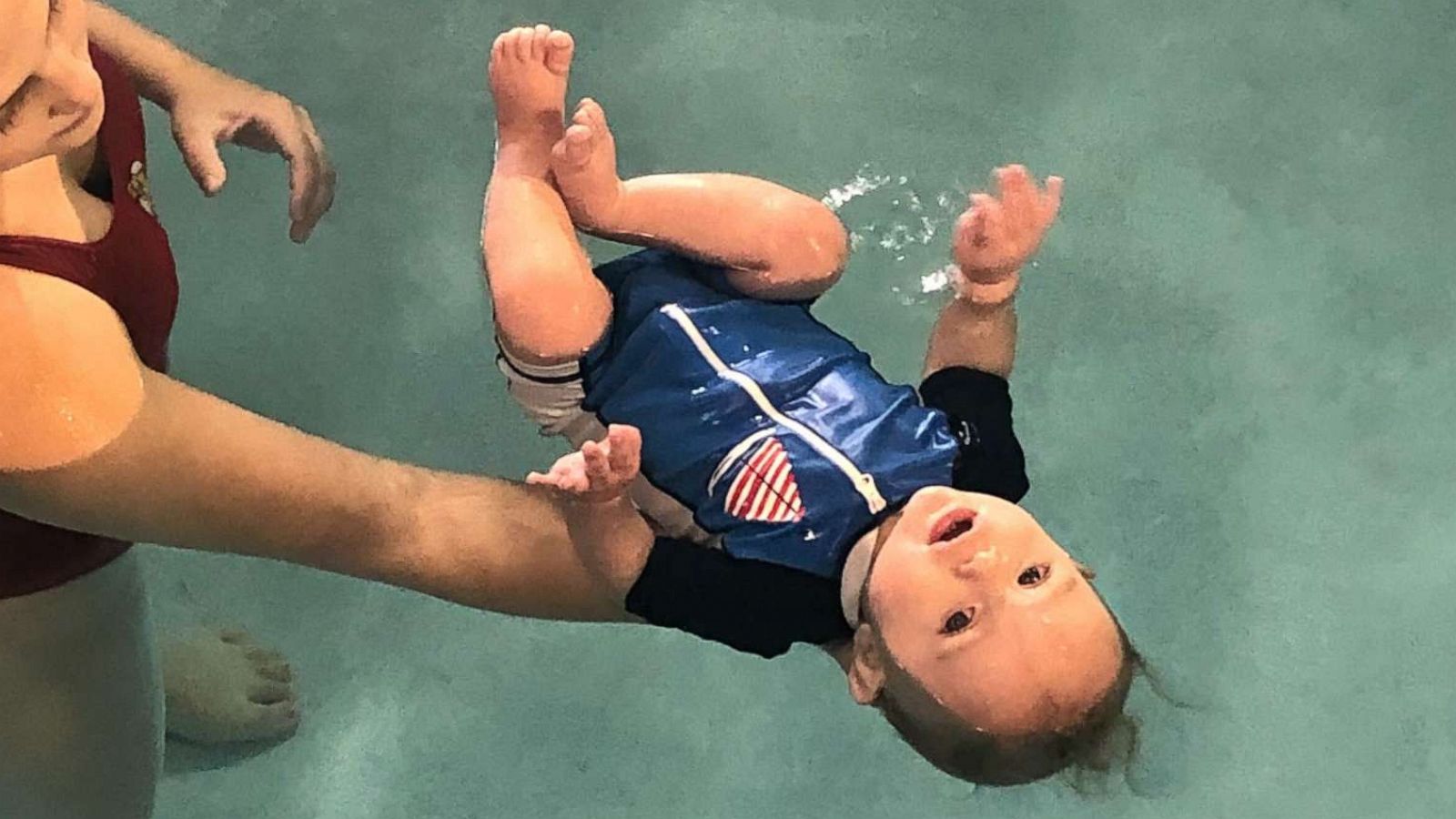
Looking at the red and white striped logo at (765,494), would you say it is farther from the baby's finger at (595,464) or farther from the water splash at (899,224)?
the water splash at (899,224)

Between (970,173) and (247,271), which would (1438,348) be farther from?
(247,271)

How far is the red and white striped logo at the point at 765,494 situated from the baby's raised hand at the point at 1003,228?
0.13 m

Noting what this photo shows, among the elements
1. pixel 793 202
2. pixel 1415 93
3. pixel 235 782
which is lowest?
pixel 235 782

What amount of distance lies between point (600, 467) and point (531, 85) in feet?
0.68

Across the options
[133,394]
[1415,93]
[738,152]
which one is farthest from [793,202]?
[1415,93]

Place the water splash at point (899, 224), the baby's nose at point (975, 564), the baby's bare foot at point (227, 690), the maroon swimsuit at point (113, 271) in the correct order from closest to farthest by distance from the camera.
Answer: the maroon swimsuit at point (113, 271) < the baby's nose at point (975, 564) < the baby's bare foot at point (227, 690) < the water splash at point (899, 224)

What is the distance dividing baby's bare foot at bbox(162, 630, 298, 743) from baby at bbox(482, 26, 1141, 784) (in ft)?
1.23

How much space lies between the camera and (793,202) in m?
0.78

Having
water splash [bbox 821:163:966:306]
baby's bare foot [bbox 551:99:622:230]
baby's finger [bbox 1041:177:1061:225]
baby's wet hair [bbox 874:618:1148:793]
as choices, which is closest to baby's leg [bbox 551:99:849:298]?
baby's bare foot [bbox 551:99:622:230]

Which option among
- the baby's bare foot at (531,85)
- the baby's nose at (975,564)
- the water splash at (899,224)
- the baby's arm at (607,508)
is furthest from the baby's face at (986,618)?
the water splash at (899,224)

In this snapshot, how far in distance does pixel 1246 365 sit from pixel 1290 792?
0.31m

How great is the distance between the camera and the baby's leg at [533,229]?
72 centimetres

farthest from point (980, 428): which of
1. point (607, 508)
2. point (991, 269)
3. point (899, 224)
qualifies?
point (899, 224)

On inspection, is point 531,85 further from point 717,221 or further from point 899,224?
point 899,224
